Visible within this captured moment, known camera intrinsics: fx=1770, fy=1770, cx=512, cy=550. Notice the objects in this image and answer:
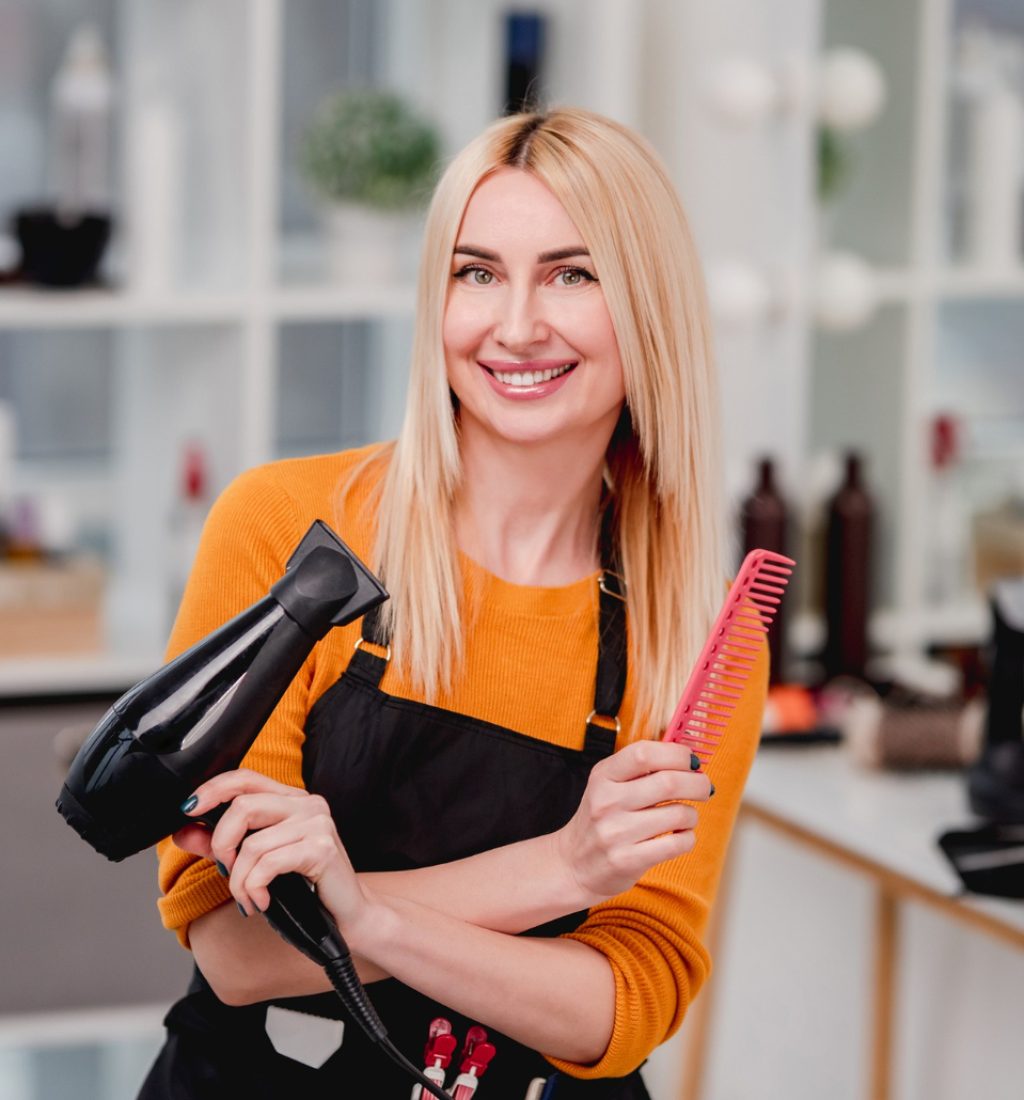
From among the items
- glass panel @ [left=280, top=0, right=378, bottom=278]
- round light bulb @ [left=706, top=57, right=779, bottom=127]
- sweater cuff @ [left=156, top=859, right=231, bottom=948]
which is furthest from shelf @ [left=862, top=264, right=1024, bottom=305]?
sweater cuff @ [left=156, top=859, right=231, bottom=948]

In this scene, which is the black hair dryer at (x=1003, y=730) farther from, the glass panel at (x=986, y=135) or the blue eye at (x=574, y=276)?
the blue eye at (x=574, y=276)

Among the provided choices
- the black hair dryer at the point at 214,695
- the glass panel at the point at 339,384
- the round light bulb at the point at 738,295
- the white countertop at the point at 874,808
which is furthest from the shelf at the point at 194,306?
the black hair dryer at the point at 214,695

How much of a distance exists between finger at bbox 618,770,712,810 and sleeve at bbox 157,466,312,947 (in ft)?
0.87

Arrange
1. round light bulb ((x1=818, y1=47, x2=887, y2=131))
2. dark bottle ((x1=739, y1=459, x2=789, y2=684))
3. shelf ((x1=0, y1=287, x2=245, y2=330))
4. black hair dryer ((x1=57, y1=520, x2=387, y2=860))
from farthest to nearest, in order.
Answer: round light bulb ((x1=818, y1=47, x2=887, y2=131)) < dark bottle ((x1=739, y1=459, x2=789, y2=684)) < shelf ((x1=0, y1=287, x2=245, y2=330)) < black hair dryer ((x1=57, y1=520, x2=387, y2=860))

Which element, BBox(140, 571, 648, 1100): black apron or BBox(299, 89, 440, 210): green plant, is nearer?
BBox(140, 571, 648, 1100): black apron

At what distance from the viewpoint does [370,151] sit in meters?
2.56

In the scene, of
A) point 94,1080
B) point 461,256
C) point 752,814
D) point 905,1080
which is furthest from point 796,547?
point 461,256

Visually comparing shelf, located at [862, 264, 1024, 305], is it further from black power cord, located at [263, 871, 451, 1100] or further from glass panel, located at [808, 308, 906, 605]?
black power cord, located at [263, 871, 451, 1100]

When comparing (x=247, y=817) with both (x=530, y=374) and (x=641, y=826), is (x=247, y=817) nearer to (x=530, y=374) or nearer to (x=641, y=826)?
(x=641, y=826)

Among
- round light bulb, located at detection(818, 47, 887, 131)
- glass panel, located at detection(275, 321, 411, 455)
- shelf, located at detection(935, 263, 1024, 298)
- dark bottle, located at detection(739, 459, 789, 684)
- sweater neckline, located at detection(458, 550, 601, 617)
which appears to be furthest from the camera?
glass panel, located at detection(275, 321, 411, 455)

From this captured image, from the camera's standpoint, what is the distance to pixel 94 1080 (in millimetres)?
2240

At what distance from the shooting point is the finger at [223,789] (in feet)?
3.54

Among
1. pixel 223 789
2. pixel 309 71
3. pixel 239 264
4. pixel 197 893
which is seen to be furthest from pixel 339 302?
pixel 223 789

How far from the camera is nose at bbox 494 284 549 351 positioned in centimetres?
124
